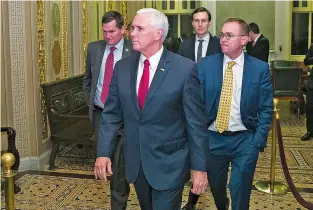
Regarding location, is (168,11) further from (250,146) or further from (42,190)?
(250,146)

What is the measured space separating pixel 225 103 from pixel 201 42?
1455 millimetres

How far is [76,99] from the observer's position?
6754 mm

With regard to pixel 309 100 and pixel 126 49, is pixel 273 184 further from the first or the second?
pixel 309 100

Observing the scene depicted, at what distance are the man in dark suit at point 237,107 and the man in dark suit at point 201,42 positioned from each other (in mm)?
1177

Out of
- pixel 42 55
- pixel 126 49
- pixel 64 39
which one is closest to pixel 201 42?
pixel 126 49

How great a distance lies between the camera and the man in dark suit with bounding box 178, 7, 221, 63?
4840mm

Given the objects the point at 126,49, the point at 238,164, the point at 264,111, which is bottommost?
the point at 238,164

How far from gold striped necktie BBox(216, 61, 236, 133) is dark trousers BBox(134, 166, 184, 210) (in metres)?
0.88

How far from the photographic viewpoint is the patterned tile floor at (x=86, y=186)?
4.62 m

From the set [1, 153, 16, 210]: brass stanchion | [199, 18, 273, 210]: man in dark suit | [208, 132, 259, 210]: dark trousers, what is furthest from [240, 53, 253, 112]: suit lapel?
[1, 153, 16, 210]: brass stanchion

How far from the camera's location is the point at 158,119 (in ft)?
8.89

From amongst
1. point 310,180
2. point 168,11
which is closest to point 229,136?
point 310,180

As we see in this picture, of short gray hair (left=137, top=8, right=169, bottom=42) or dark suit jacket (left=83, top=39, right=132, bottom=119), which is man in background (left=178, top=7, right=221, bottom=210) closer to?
dark suit jacket (left=83, top=39, right=132, bottom=119)

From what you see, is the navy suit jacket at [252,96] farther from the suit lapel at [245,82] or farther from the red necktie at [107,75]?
the red necktie at [107,75]
